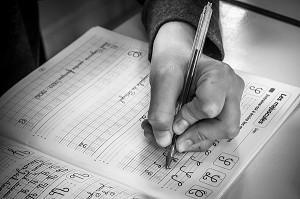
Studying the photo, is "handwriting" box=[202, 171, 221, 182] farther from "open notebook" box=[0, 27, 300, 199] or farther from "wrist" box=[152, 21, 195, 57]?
"wrist" box=[152, 21, 195, 57]

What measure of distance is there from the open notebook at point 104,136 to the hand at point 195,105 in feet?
0.10

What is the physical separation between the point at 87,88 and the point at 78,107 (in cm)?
6

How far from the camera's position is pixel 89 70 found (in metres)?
0.90

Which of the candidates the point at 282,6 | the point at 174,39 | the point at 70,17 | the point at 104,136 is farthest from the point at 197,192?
the point at 70,17

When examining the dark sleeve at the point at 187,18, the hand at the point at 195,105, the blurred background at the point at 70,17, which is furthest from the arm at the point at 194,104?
the blurred background at the point at 70,17

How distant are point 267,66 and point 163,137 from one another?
1.04 feet

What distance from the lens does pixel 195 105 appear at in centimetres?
67

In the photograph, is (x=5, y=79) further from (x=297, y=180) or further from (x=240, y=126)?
(x=297, y=180)

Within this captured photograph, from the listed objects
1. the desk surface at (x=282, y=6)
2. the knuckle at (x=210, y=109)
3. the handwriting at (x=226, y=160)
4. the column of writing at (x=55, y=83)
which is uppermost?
the knuckle at (x=210, y=109)

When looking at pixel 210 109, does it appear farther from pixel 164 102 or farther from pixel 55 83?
pixel 55 83

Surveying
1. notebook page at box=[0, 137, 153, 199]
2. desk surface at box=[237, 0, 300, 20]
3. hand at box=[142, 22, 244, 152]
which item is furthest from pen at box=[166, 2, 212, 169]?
desk surface at box=[237, 0, 300, 20]

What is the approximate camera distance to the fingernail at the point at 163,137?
68cm

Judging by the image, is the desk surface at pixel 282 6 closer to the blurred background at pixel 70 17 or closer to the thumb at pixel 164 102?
the thumb at pixel 164 102

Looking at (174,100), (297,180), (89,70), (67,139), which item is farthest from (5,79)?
(297,180)
